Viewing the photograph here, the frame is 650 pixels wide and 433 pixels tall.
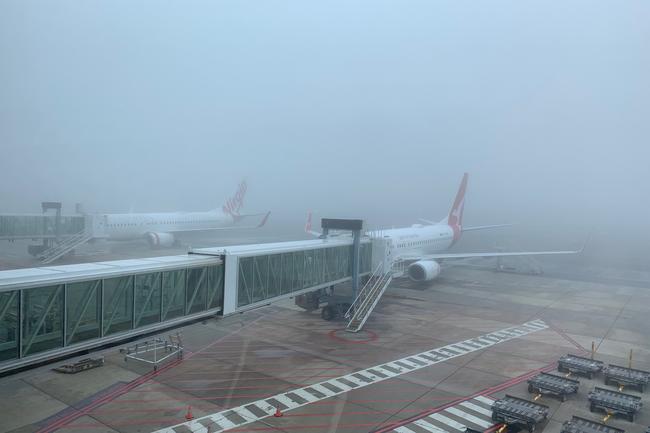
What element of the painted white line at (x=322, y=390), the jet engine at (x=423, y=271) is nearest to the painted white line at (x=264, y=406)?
the painted white line at (x=322, y=390)

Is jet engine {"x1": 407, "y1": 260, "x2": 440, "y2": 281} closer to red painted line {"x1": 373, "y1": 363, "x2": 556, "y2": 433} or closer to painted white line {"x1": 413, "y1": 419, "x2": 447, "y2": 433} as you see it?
red painted line {"x1": 373, "y1": 363, "x2": 556, "y2": 433}

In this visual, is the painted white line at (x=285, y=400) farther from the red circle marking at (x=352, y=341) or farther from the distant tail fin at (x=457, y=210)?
the distant tail fin at (x=457, y=210)

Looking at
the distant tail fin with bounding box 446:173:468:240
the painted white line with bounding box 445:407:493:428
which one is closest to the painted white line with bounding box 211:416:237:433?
the painted white line with bounding box 445:407:493:428

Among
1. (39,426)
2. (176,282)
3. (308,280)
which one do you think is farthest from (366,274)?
(39,426)

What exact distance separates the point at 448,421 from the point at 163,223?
59487 mm

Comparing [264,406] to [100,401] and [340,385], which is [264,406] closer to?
[340,385]

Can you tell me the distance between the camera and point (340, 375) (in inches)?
803

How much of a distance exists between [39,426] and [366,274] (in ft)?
70.5

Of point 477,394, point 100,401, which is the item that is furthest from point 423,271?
point 100,401

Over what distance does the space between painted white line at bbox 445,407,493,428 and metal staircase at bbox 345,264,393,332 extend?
10.9m

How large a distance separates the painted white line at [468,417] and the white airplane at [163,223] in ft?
169

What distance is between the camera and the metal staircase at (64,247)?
49.8 metres

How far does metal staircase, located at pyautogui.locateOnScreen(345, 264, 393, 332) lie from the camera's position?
28.4 m

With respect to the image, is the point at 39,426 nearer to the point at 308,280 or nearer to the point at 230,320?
the point at 308,280
